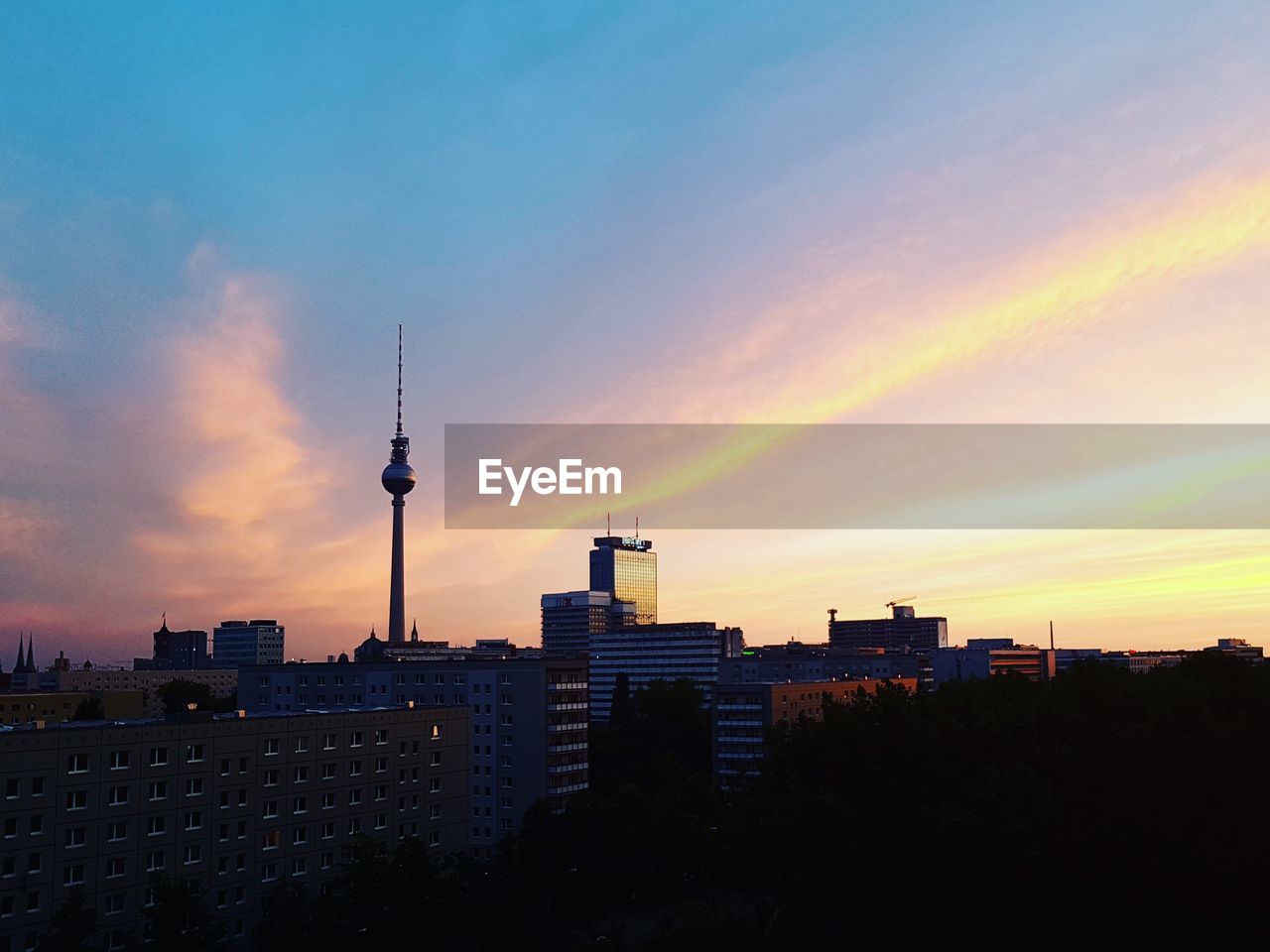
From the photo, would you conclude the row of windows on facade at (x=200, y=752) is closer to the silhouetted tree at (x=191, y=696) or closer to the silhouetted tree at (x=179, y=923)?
the silhouetted tree at (x=179, y=923)

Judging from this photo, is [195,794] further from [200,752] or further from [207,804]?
[200,752]

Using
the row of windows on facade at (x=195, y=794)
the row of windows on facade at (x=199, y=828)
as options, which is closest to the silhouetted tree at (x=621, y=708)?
the row of windows on facade at (x=195, y=794)

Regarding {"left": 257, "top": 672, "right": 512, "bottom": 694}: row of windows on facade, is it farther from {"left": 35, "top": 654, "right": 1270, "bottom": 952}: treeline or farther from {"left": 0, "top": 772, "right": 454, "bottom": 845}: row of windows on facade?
{"left": 35, "top": 654, "right": 1270, "bottom": 952}: treeline

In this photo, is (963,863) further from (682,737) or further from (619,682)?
(619,682)

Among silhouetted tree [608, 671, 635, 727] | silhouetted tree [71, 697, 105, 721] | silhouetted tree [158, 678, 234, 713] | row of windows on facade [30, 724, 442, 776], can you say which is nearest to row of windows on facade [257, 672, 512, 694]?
silhouetted tree [71, 697, 105, 721]

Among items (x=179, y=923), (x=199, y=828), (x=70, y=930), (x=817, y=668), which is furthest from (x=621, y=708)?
(x=70, y=930)
